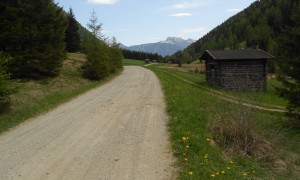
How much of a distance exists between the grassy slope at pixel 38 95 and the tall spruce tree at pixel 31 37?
1045 millimetres

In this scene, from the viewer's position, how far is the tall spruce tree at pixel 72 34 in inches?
1783

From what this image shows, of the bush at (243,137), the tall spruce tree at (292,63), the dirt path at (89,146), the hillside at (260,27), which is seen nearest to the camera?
the dirt path at (89,146)

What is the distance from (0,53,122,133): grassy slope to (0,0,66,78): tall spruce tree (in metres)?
1.04

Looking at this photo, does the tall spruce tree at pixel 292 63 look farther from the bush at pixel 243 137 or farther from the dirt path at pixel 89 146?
the bush at pixel 243 137

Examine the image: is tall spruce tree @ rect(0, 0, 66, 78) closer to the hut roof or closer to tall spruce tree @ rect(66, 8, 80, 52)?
the hut roof

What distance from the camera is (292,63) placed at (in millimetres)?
16406

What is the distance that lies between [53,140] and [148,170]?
11.4 feet

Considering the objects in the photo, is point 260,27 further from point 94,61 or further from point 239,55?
point 94,61

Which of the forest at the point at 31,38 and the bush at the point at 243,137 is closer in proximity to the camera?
the bush at the point at 243,137

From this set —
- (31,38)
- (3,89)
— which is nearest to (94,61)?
(31,38)

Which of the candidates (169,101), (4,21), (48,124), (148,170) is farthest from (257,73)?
(148,170)

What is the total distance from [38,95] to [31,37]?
476cm

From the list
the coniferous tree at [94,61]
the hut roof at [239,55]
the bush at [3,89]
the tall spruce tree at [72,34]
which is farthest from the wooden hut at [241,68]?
the bush at [3,89]

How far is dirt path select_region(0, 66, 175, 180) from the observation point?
259 inches
